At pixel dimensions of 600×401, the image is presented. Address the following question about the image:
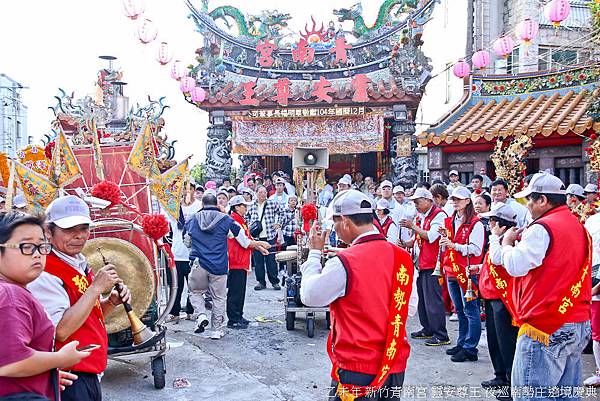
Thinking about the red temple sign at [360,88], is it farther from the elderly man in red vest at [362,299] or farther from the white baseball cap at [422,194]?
the elderly man in red vest at [362,299]

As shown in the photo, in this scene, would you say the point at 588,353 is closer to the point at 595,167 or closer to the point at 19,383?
the point at 595,167

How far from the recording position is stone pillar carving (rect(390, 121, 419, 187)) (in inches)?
635

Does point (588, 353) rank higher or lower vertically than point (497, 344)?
lower

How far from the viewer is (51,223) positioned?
2.73 m

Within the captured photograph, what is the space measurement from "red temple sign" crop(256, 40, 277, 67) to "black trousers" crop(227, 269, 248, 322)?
1257cm

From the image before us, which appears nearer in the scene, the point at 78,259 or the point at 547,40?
the point at 78,259

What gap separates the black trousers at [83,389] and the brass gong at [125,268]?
6.19 ft

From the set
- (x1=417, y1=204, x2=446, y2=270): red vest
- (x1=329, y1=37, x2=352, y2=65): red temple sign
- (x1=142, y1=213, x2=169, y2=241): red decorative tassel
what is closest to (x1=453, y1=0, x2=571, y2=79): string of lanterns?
(x1=329, y1=37, x2=352, y2=65): red temple sign

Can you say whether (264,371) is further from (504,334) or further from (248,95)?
(248,95)

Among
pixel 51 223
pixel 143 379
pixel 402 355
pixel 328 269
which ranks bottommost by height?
pixel 143 379

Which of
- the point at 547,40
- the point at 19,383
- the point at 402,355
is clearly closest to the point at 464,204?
the point at 402,355

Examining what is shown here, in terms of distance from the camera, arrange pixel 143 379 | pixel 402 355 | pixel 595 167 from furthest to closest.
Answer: pixel 595 167 < pixel 143 379 < pixel 402 355

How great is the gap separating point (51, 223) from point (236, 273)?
4.37 m

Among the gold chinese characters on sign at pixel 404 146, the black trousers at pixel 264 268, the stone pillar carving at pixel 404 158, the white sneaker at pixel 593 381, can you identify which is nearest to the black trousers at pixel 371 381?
the white sneaker at pixel 593 381
